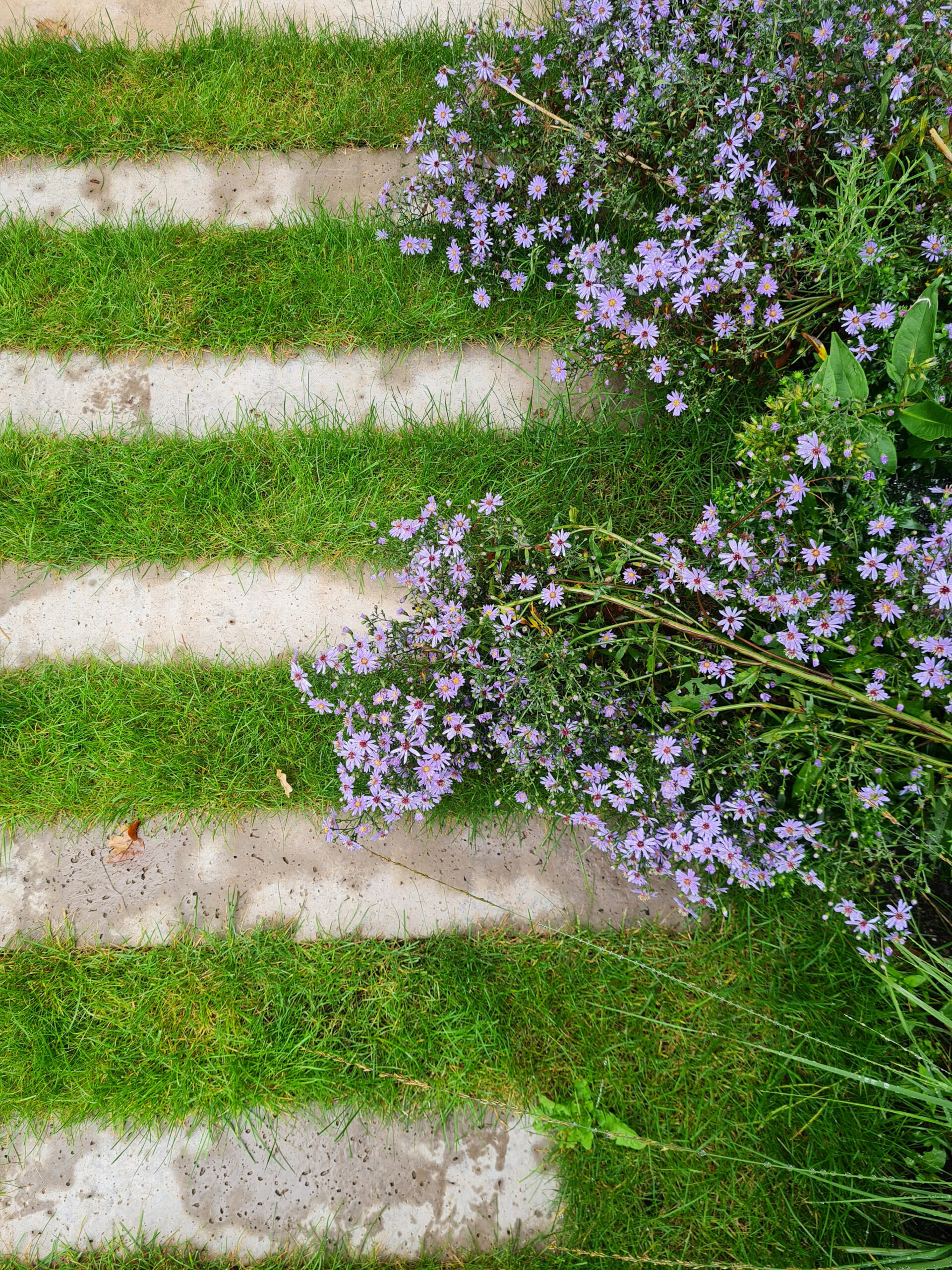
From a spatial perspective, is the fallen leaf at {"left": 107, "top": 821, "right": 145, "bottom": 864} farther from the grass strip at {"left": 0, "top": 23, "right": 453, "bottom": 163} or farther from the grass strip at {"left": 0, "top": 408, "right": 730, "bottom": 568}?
the grass strip at {"left": 0, "top": 23, "right": 453, "bottom": 163}

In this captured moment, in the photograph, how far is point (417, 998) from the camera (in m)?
2.36

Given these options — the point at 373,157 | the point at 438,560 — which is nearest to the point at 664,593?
the point at 438,560

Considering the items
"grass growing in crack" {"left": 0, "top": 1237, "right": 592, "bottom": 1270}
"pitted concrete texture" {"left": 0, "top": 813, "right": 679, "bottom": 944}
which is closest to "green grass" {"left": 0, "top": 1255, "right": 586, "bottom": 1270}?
"grass growing in crack" {"left": 0, "top": 1237, "right": 592, "bottom": 1270}

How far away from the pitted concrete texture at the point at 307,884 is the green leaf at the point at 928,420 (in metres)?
1.50

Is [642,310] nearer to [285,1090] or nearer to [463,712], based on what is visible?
[463,712]

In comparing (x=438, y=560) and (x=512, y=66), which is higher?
(x=512, y=66)

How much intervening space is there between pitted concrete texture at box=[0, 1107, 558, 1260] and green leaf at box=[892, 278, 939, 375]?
241 cm

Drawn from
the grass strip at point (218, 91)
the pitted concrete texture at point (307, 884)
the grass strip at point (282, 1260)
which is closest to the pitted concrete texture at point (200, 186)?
the grass strip at point (218, 91)

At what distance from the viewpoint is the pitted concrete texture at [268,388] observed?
2.69 metres

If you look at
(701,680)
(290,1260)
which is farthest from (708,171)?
(290,1260)

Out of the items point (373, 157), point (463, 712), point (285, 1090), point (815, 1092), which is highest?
point (373, 157)

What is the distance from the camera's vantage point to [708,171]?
87.0 inches

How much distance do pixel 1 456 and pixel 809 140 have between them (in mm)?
2860

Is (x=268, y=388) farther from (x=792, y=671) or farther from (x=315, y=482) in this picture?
(x=792, y=671)
